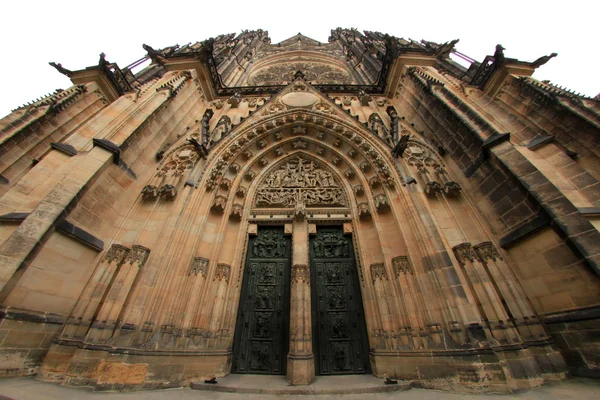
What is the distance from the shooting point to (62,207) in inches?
172

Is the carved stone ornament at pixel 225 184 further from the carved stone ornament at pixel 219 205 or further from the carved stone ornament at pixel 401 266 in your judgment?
the carved stone ornament at pixel 401 266

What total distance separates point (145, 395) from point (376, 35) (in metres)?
21.6

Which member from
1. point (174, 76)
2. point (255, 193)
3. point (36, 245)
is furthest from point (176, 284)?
point (174, 76)

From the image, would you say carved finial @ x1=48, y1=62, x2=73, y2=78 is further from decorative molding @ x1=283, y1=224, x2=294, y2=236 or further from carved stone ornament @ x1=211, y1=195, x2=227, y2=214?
decorative molding @ x1=283, y1=224, x2=294, y2=236

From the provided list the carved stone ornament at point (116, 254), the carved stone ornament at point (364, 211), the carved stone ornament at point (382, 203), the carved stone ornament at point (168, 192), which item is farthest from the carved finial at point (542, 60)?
the carved stone ornament at point (116, 254)

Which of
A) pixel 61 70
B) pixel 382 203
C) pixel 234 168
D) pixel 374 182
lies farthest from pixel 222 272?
pixel 61 70

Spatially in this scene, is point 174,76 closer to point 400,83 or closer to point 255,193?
point 255,193

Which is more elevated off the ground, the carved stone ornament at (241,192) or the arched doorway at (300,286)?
the carved stone ornament at (241,192)

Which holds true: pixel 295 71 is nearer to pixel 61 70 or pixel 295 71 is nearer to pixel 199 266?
pixel 61 70

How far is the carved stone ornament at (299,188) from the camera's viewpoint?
754 centimetres

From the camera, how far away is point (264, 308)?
5.88 m

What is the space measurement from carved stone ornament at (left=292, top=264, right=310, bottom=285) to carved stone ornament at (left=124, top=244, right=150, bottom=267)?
10.9 feet

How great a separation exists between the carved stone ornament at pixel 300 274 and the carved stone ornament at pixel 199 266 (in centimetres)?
211

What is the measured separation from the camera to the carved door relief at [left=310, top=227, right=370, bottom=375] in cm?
525
